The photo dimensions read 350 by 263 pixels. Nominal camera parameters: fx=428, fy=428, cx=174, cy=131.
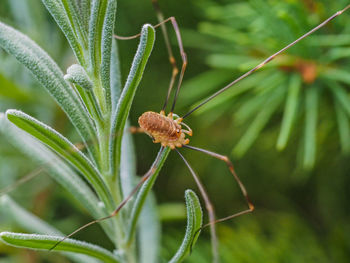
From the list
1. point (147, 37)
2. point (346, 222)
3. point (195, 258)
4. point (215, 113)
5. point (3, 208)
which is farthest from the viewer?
point (215, 113)

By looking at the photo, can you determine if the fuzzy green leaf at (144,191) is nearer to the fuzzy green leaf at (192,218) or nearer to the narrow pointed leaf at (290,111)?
the fuzzy green leaf at (192,218)

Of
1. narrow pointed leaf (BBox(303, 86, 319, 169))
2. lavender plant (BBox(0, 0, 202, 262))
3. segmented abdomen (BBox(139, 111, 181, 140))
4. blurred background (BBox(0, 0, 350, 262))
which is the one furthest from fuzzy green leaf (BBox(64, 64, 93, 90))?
narrow pointed leaf (BBox(303, 86, 319, 169))

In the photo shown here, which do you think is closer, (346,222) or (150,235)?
(150,235)

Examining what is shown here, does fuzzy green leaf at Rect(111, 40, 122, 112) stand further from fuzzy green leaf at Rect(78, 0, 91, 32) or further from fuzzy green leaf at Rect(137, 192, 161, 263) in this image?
fuzzy green leaf at Rect(137, 192, 161, 263)

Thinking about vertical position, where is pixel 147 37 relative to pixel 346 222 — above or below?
above

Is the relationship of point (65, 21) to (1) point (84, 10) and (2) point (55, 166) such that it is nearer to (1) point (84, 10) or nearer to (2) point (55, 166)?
(1) point (84, 10)

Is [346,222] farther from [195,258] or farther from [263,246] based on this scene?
[195,258]

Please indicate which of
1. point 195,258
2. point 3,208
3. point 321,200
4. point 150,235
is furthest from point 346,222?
point 3,208
